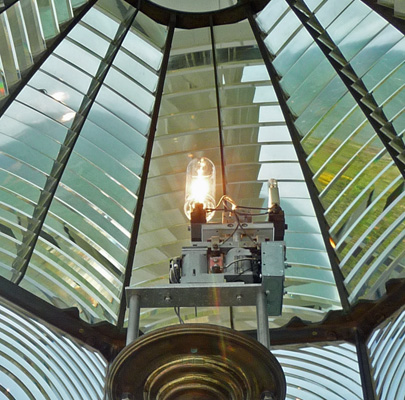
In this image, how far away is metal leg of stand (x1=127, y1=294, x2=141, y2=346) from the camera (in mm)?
3863

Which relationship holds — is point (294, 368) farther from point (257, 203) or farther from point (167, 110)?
point (167, 110)

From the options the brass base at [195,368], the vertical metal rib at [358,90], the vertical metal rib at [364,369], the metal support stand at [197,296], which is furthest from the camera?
the vertical metal rib at [358,90]

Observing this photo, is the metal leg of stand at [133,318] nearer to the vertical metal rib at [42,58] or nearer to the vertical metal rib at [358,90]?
the vertical metal rib at [42,58]

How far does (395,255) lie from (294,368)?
138 centimetres

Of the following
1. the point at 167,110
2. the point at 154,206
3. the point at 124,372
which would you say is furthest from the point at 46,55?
the point at 124,372

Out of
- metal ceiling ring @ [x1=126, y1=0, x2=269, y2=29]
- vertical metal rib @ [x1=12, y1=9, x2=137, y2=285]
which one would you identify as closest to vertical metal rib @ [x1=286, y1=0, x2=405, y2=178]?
metal ceiling ring @ [x1=126, y1=0, x2=269, y2=29]

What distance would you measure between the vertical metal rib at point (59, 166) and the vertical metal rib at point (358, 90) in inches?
62.4

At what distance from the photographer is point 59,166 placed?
7082 millimetres

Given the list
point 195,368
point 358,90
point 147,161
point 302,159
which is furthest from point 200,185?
point 195,368

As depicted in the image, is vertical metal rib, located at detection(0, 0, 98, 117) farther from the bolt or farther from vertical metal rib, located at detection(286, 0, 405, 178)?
the bolt

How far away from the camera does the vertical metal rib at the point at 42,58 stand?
659cm

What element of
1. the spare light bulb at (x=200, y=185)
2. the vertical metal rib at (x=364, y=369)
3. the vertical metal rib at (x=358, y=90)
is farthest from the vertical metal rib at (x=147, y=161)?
the vertical metal rib at (x=364, y=369)

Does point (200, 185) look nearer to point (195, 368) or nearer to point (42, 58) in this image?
point (42, 58)

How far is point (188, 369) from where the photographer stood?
351 cm
